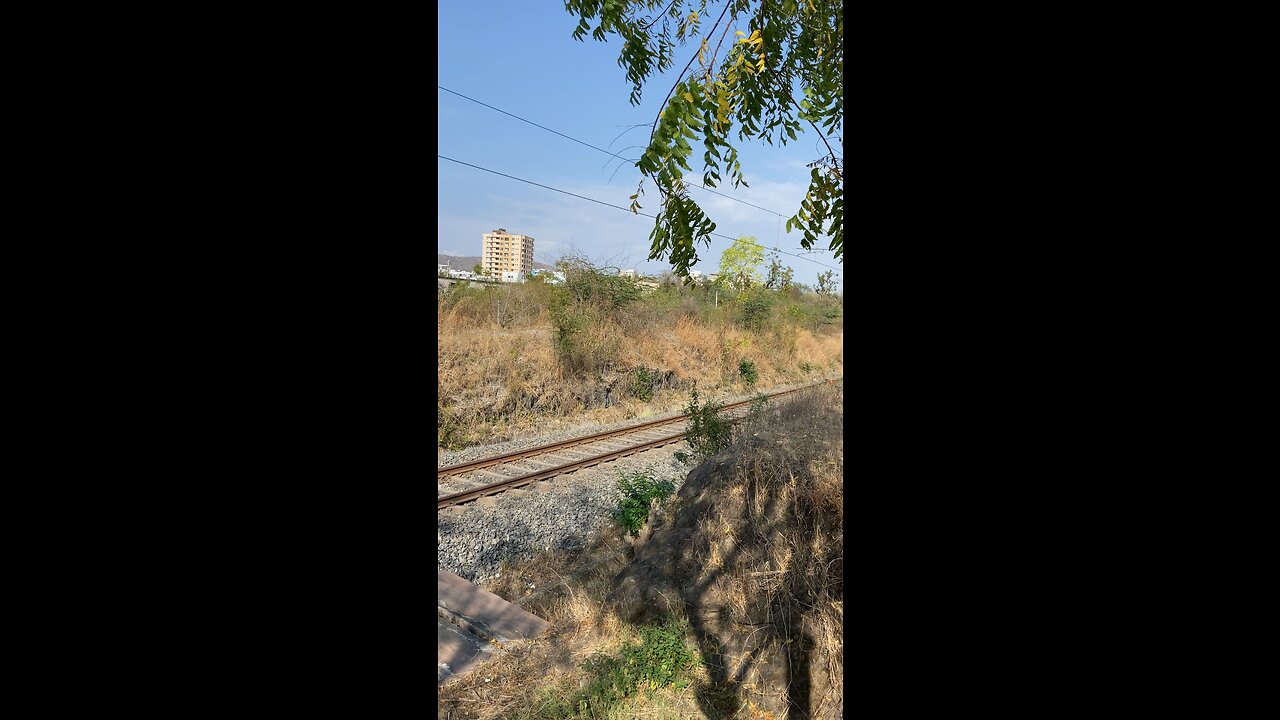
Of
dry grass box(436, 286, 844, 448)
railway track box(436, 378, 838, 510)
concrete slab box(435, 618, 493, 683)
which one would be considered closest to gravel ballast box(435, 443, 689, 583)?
railway track box(436, 378, 838, 510)

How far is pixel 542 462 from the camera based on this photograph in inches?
394

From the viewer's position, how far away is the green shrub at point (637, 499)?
24.1 ft

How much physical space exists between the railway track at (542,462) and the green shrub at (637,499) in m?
1.35

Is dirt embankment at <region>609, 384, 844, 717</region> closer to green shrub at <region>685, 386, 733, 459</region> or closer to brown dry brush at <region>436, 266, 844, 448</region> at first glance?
green shrub at <region>685, 386, 733, 459</region>

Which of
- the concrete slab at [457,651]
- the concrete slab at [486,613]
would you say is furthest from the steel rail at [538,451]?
the concrete slab at [457,651]

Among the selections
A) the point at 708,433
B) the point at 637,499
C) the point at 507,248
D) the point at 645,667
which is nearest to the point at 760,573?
the point at 645,667

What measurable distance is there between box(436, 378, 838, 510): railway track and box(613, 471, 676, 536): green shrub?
135 centimetres

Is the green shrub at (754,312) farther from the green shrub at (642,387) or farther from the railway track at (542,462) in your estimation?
the railway track at (542,462)

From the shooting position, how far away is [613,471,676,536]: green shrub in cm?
735
